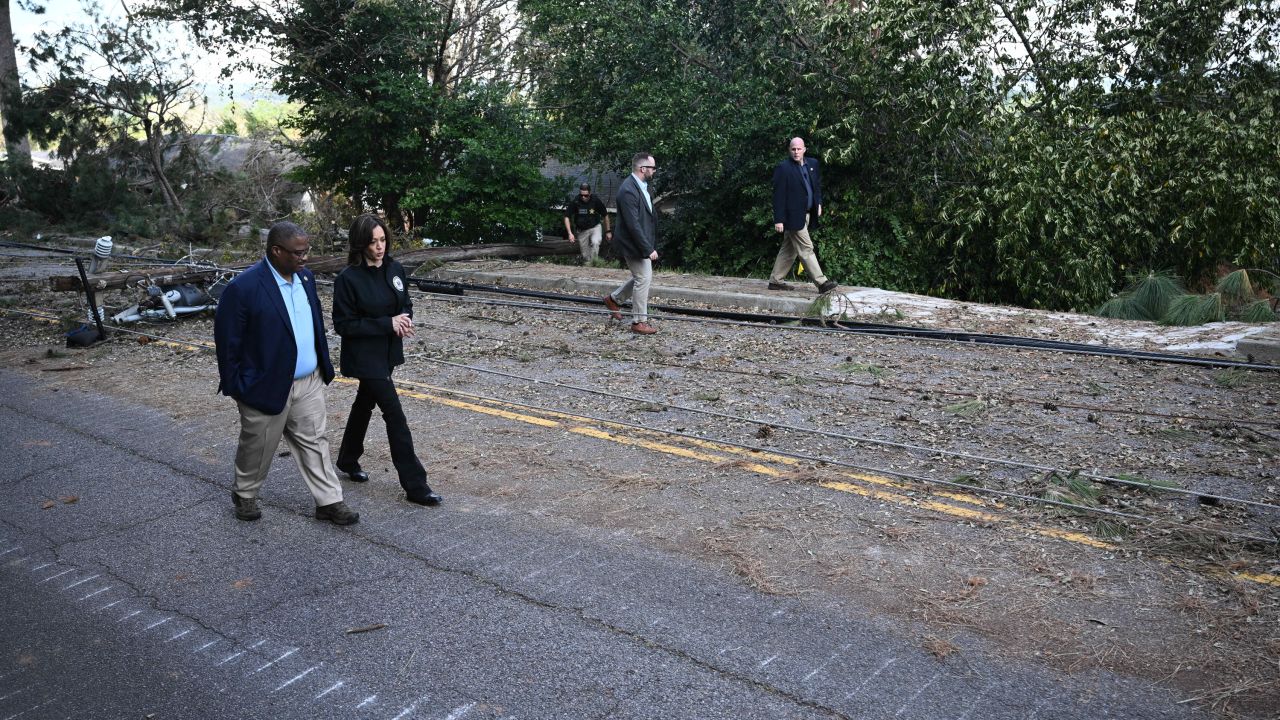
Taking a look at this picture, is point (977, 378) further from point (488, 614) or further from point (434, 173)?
point (434, 173)

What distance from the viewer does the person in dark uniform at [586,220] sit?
19875 millimetres

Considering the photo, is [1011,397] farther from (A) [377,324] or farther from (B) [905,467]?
(A) [377,324]

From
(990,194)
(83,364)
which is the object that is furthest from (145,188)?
(990,194)

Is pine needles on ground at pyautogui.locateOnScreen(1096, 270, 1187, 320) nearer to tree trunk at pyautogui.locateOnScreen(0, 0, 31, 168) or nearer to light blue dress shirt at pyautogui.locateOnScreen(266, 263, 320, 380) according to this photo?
light blue dress shirt at pyautogui.locateOnScreen(266, 263, 320, 380)

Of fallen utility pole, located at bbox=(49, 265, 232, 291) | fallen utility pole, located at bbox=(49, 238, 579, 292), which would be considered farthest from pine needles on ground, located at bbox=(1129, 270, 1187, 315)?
fallen utility pole, located at bbox=(49, 265, 232, 291)

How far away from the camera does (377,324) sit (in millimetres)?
6047

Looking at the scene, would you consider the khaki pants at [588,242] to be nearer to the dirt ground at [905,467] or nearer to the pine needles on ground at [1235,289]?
the dirt ground at [905,467]

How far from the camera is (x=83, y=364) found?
36.2 ft

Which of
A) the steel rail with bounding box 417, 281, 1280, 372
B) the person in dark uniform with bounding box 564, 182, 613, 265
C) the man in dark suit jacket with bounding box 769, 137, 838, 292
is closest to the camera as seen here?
the steel rail with bounding box 417, 281, 1280, 372

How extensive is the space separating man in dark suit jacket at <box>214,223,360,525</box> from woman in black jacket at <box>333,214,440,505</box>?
6.8 inches

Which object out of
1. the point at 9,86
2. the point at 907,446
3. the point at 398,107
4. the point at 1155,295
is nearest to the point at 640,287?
the point at 907,446

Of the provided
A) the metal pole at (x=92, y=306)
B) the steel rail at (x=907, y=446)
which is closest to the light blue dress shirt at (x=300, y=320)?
the steel rail at (x=907, y=446)

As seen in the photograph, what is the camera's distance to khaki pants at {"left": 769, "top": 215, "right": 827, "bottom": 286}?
13.4 m

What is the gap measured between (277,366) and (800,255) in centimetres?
900
